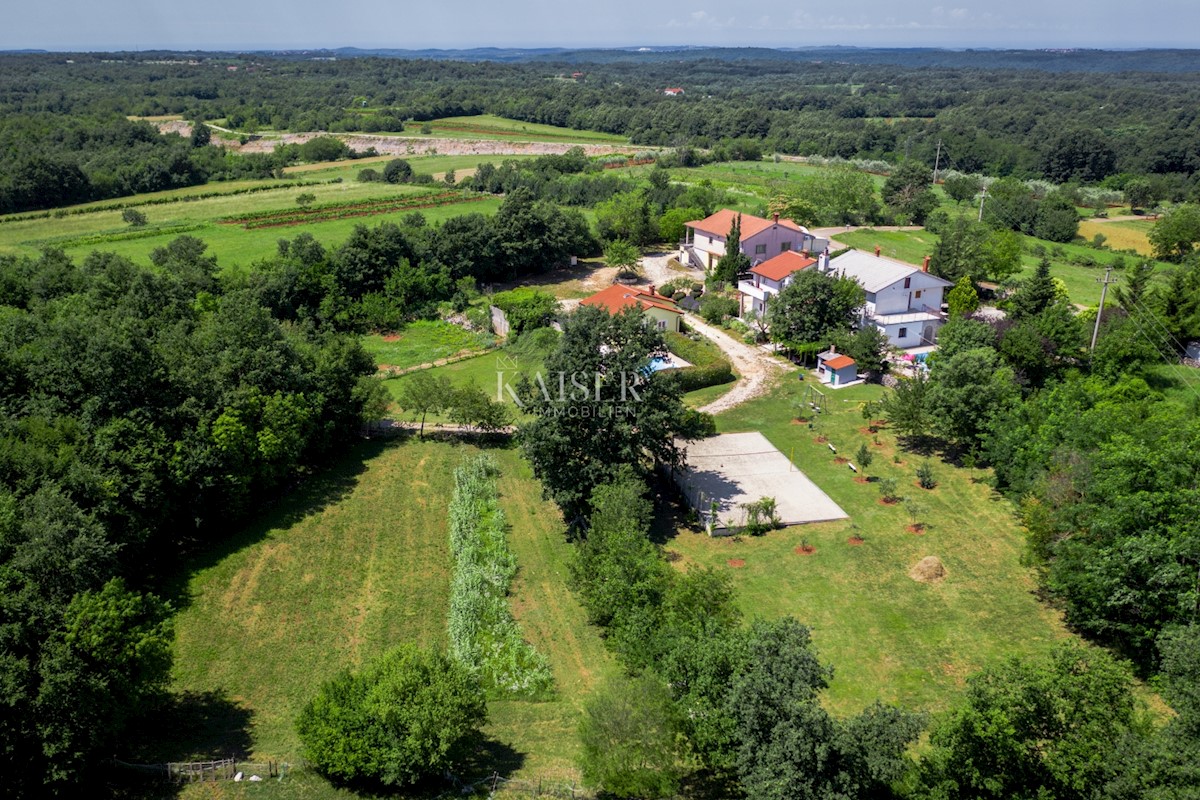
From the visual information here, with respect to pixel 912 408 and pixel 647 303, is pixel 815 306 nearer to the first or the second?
pixel 647 303

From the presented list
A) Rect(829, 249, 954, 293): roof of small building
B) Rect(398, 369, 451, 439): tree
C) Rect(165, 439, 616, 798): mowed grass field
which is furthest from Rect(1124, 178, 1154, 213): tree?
Rect(165, 439, 616, 798): mowed grass field

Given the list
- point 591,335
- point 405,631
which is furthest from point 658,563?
point 591,335

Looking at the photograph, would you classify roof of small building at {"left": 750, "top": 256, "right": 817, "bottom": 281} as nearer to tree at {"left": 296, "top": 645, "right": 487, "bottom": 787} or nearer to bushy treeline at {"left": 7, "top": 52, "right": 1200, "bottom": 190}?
tree at {"left": 296, "top": 645, "right": 487, "bottom": 787}

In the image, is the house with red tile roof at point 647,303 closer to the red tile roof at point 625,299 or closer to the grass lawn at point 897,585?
the red tile roof at point 625,299

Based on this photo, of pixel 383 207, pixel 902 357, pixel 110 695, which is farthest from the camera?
pixel 383 207

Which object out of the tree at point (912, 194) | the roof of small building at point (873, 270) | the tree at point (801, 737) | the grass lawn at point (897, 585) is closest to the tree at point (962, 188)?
the tree at point (912, 194)

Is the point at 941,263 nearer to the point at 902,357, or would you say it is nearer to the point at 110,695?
the point at 902,357

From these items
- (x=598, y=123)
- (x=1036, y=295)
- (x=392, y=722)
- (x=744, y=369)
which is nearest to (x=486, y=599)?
(x=392, y=722)
